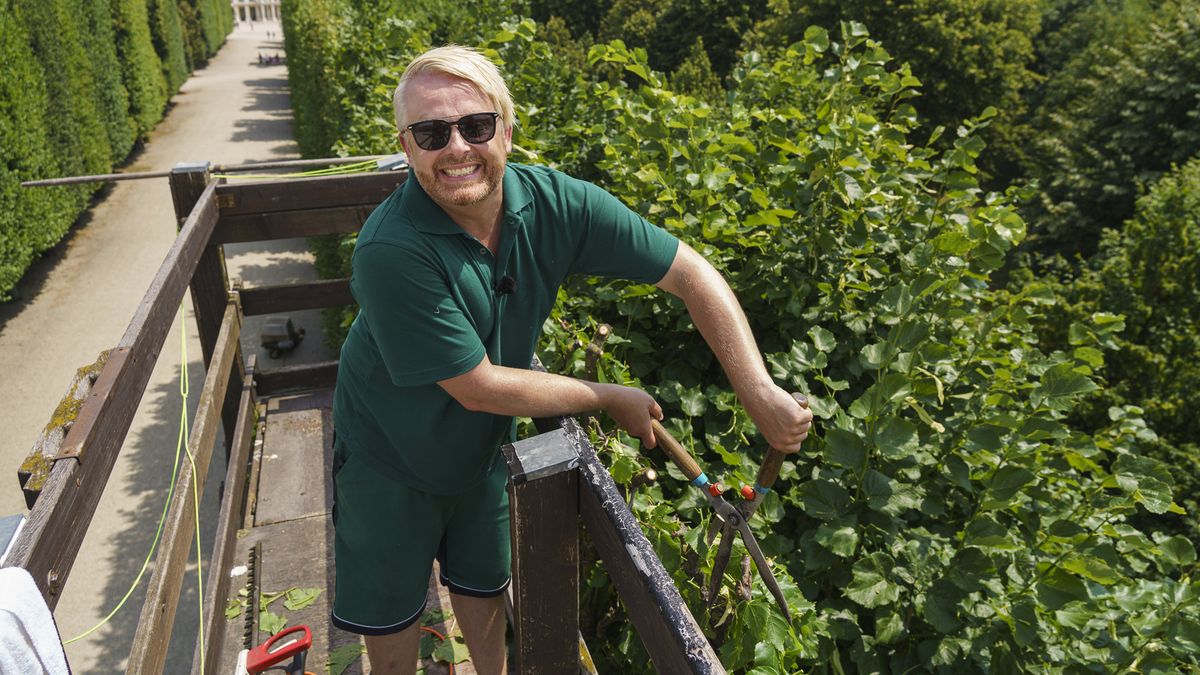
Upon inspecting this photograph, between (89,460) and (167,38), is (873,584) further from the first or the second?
(167,38)

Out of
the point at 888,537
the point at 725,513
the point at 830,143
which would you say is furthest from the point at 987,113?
the point at 725,513

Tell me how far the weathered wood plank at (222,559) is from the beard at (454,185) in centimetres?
150

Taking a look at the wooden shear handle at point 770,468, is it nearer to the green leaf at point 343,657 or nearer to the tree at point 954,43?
the green leaf at point 343,657

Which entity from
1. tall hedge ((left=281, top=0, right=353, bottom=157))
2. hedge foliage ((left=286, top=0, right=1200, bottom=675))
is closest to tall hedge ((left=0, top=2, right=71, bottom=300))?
tall hedge ((left=281, top=0, right=353, bottom=157))

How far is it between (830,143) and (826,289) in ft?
1.87

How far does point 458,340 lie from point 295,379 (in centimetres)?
324

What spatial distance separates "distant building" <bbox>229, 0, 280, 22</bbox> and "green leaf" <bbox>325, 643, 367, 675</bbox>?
99532mm

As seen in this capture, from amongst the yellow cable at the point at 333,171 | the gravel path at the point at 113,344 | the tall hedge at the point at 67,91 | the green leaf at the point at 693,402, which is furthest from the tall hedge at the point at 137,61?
the green leaf at the point at 693,402

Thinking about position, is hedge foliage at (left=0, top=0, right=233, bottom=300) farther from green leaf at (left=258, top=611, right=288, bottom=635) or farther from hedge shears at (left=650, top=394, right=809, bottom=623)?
hedge shears at (left=650, top=394, right=809, bottom=623)

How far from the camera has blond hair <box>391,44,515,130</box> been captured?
179 cm

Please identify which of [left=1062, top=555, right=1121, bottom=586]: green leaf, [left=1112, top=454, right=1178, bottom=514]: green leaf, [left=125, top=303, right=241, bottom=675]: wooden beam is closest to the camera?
[left=125, top=303, right=241, bottom=675]: wooden beam

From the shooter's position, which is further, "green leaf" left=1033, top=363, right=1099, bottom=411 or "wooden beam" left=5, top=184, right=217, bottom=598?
"green leaf" left=1033, top=363, right=1099, bottom=411

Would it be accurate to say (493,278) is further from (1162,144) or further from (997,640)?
(1162,144)

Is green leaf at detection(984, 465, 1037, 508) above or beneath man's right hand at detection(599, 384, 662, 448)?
beneath
